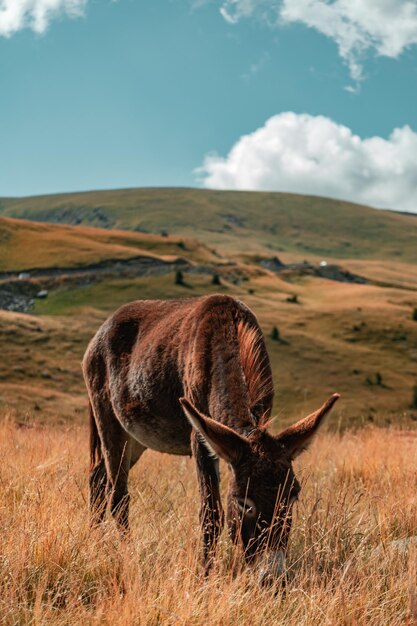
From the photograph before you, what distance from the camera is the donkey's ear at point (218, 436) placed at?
15.4 ft

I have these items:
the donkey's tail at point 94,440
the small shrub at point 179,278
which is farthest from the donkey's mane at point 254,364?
the small shrub at point 179,278

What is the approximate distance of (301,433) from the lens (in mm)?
5047

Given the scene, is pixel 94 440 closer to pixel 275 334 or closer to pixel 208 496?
pixel 208 496

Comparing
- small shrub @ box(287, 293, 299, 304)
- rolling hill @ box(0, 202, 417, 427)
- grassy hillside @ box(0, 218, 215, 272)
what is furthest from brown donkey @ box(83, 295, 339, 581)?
grassy hillside @ box(0, 218, 215, 272)

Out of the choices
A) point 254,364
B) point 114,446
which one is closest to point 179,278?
point 114,446

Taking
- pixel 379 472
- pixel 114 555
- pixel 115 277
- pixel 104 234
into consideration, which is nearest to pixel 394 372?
pixel 115 277

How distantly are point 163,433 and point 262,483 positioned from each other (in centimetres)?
210

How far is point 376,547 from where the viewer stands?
643cm

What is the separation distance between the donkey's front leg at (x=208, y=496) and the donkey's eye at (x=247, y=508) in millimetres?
761

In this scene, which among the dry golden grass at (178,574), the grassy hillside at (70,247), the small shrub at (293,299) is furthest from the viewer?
the grassy hillside at (70,247)

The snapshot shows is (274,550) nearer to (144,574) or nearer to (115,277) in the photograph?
(144,574)

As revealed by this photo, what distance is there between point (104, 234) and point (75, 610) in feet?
504

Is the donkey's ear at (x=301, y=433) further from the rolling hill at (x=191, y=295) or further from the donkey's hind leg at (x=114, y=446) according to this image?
the rolling hill at (x=191, y=295)

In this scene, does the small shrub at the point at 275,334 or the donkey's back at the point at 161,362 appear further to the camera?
the small shrub at the point at 275,334
